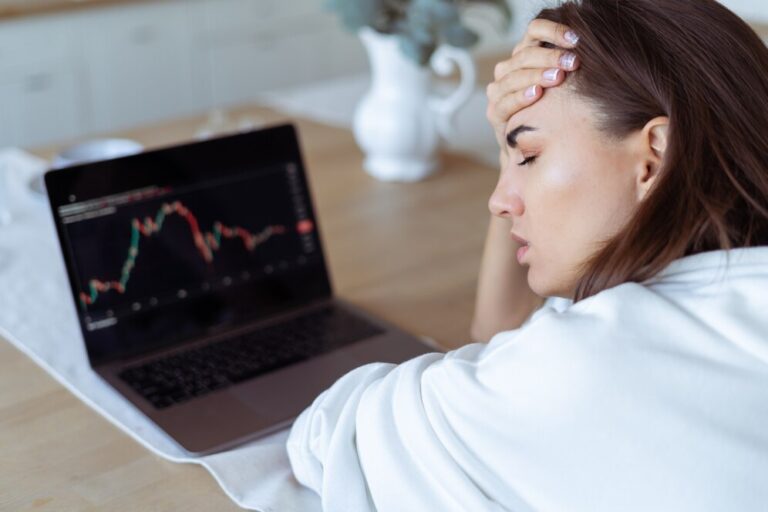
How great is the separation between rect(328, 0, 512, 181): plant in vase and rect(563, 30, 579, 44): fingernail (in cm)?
80

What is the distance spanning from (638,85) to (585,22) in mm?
93

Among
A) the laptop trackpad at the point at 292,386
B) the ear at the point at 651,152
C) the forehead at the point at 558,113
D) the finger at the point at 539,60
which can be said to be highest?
the finger at the point at 539,60

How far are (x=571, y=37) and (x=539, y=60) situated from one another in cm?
5

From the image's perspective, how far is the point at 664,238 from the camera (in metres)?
0.80

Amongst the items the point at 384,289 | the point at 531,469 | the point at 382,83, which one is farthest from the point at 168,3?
the point at 531,469

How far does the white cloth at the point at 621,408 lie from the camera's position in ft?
2.38

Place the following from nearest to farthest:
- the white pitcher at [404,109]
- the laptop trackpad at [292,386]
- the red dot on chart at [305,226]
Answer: the laptop trackpad at [292,386] → the red dot on chart at [305,226] → the white pitcher at [404,109]

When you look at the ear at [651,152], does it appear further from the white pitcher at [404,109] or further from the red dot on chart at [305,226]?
the white pitcher at [404,109]

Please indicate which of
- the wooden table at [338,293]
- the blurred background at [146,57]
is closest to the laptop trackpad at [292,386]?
the wooden table at [338,293]

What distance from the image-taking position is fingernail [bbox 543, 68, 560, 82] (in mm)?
891

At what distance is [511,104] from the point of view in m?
0.98

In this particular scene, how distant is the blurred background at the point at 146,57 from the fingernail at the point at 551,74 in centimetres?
231

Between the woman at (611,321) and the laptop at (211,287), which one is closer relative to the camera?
the woman at (611,321)

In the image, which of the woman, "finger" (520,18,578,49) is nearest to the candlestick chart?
the woman
